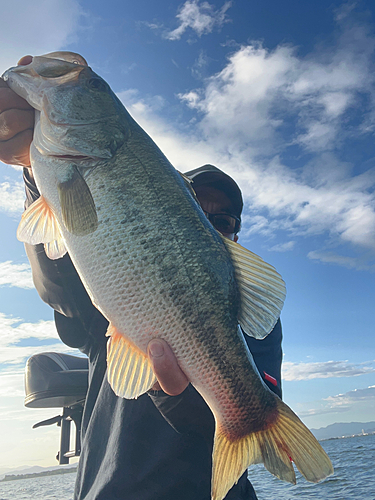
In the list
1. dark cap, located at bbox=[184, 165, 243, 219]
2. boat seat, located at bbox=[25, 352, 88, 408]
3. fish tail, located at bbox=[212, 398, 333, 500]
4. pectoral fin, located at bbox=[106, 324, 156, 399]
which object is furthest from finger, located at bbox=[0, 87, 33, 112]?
boat seat, located at bbox=[25, 352, 88, 408]

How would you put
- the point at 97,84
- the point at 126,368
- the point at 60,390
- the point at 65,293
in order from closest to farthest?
the point at 126,368
the point at 97,84
the point at 65,293
the point at 60,390

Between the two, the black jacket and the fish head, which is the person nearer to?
the black jacket

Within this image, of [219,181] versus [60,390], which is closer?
[219,181]

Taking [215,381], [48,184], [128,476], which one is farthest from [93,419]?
[48,184]

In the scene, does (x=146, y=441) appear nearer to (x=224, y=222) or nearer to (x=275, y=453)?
(x=275, y=453)

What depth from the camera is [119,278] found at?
1848 millimetres

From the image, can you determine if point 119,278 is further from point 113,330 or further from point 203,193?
point 203,193

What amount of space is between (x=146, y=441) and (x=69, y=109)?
2.57 m

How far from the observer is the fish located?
183 cm

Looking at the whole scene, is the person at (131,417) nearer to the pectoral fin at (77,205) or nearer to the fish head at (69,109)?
the fish head at (69,109)

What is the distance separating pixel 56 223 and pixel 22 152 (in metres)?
0.68

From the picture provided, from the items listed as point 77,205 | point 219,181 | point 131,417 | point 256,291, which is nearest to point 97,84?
point 77,205

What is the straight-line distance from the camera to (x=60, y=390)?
4.66 meters

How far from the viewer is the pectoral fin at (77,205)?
1.98 metres
